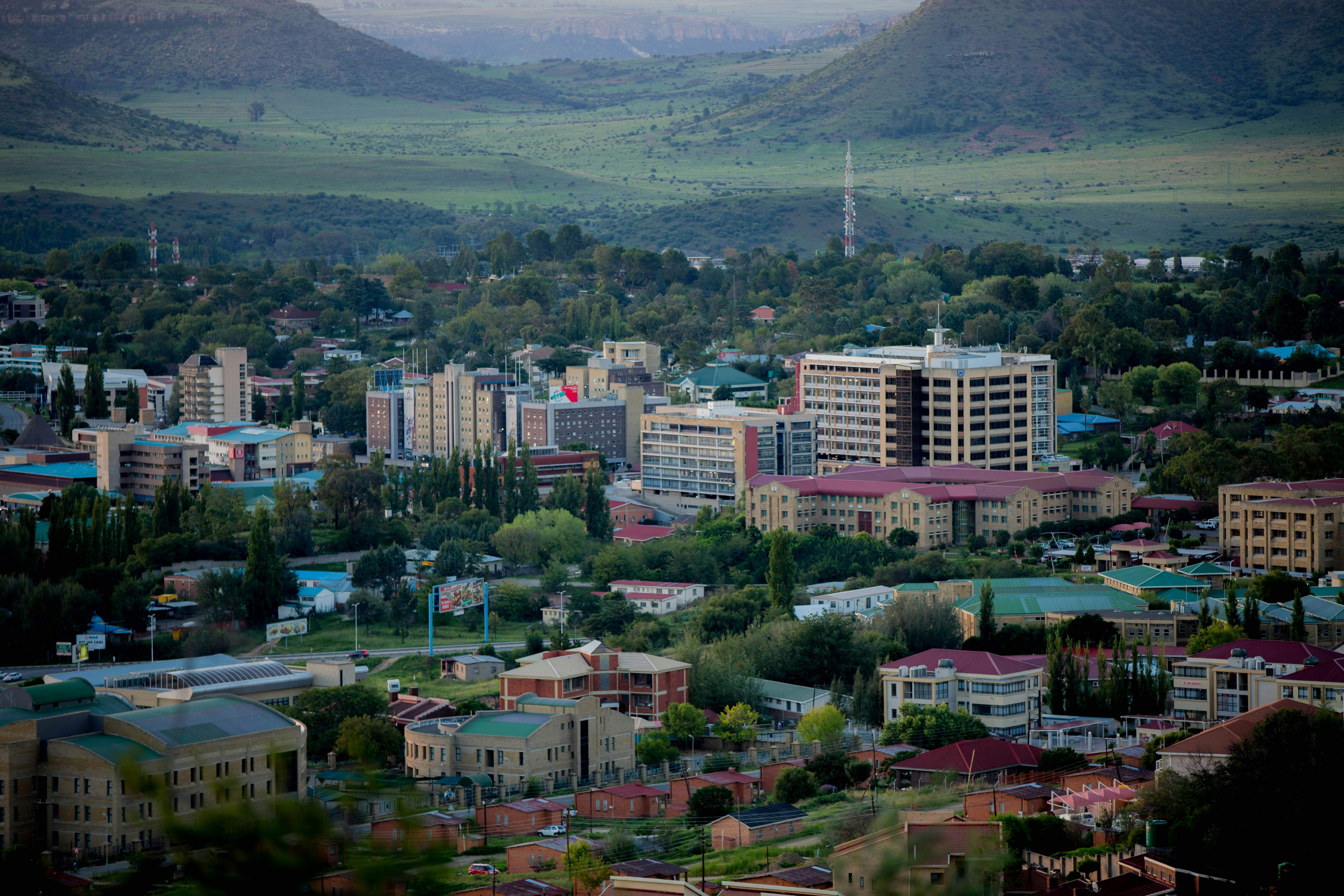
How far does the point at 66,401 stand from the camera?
69.0m

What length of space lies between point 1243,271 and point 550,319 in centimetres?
3085

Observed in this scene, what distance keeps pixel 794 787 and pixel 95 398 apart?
46.3 metres

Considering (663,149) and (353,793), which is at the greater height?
(663,149)

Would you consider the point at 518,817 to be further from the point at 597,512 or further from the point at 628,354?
the point at 628,354

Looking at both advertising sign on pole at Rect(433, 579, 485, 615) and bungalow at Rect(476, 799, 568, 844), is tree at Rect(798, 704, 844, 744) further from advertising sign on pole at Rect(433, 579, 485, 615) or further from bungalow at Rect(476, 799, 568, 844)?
advertising sign on pole at Rect(433, 579, 485, 615)

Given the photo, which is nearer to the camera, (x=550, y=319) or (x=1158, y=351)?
(x=1158, y=351)

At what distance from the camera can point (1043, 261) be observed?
9425 cm

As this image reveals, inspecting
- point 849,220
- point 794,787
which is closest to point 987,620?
point 794,787

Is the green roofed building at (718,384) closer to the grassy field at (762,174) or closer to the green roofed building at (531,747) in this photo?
the green roofed building at (531,747)

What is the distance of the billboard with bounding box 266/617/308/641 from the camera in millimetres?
41812

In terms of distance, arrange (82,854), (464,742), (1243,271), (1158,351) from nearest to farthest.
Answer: (82,854) < (464,742) < (1158,351) < (1243,271)

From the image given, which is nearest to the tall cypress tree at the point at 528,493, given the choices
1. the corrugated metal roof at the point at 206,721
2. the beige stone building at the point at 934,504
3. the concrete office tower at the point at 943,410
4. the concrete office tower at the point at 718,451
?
the concrete office tower at the point at 718,451

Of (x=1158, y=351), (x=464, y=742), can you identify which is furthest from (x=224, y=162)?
(x=464, y=742)

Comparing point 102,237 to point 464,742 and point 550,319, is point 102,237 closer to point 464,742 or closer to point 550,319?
point 550,319
